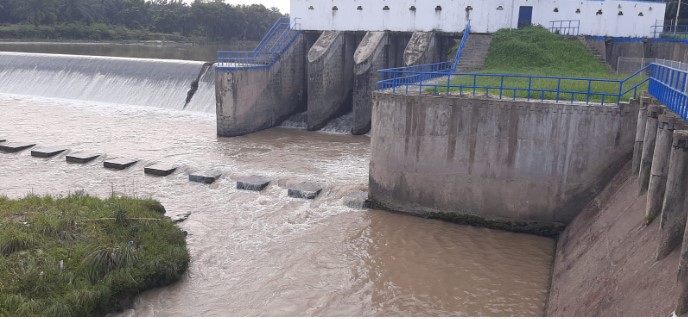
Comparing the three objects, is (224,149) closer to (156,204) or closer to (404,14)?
(156,204)

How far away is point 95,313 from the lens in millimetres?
10000

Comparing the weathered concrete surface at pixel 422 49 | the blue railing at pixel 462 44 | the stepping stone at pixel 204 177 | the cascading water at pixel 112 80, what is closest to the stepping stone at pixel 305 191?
the stepping stone at pixel 204 177

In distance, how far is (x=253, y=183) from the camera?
17.8 metres

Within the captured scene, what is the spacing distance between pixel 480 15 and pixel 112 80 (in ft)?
72.3

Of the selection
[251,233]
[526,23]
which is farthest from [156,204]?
[526,23]

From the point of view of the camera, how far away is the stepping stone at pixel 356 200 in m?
16.0

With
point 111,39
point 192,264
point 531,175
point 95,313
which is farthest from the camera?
point 111,39

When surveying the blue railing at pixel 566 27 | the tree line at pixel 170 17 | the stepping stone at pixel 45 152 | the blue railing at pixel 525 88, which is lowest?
the stepping stone at pixel 45 152

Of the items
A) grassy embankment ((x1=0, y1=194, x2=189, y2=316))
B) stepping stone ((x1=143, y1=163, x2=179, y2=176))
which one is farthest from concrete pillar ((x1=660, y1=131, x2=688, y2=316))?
stepping stone ((x1=143, y1=163, x2=179, y2=176))

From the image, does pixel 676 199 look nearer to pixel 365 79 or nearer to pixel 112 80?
pixel 365 79

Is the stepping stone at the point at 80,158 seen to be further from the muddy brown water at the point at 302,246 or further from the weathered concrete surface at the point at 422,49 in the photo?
the weathered concrete surface at the point at 422,49

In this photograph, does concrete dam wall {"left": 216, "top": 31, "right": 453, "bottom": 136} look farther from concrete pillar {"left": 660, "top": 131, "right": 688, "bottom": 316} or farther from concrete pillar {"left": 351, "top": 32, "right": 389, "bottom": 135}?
concrete pillar {"left": 660, "top": 131, "right": 688, "bottom": 316}

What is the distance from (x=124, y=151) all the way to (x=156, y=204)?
30.7ft

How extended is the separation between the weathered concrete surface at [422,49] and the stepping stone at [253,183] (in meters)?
9.70
